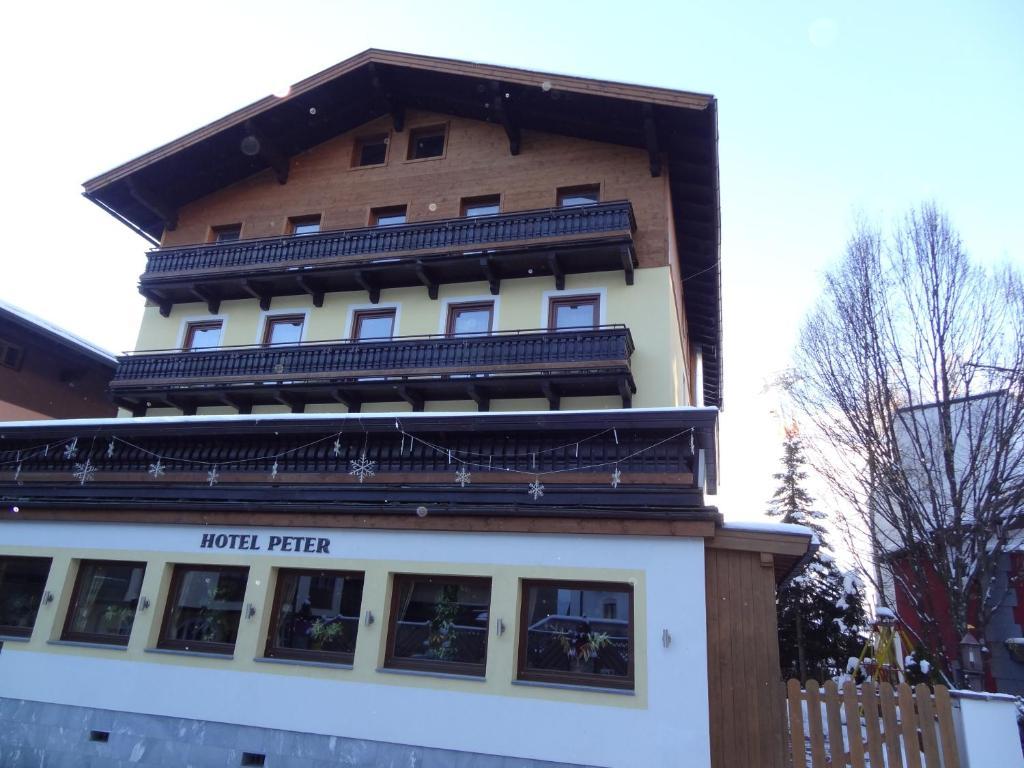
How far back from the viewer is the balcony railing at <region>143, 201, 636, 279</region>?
16141 mm

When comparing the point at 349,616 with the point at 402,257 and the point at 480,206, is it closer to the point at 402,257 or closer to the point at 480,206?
the point at 402,257

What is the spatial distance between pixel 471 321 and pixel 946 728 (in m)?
12.2

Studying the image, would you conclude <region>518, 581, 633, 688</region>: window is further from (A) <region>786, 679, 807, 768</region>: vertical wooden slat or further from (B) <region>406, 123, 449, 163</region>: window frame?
(B) <region>406, 123, 449, 163</region>: window frame

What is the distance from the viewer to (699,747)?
31.2 ft

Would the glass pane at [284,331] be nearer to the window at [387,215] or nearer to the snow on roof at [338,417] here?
the window at [387,215]

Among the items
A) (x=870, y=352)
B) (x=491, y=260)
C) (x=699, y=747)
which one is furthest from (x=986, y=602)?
(x=491, y=260)

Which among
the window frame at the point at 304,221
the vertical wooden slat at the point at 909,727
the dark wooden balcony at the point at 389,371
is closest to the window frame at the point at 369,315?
the dark wooden balcony at the point at 389,371

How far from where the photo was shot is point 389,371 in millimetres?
16094

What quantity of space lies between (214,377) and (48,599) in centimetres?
607

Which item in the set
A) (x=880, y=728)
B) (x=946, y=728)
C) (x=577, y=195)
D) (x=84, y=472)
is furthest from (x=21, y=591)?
(x=946, y=728)

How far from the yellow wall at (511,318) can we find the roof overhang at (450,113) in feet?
10.9

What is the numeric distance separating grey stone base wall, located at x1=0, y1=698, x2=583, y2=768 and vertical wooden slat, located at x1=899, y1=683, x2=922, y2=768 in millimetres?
4430

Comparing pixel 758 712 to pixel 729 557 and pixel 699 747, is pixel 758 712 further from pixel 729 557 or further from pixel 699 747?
pixel 729 557

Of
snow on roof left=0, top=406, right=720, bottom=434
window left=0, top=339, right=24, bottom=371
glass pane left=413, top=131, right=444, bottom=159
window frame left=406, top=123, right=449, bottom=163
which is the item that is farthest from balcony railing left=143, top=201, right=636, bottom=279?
window left=0, top=339, right=24, bottom=371
